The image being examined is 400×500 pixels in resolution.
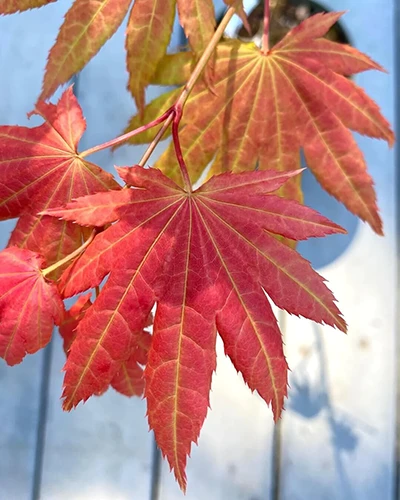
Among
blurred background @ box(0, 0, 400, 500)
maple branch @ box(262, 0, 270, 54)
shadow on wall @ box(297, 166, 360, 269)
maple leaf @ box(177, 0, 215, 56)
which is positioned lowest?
blurred background @ box(0, 0, 400, 500)

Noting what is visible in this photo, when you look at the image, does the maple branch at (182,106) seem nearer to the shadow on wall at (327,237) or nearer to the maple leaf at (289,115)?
the maple leaf at (289,115)

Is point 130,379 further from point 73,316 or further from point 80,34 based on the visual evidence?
point 80,34

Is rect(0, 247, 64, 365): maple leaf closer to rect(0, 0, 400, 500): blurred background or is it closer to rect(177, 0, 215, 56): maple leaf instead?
rect(177, 0, 215, 56): maple leaf

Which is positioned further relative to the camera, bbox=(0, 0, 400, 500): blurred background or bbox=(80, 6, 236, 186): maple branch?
bbox=(0, 0, 400, 500): blurred background

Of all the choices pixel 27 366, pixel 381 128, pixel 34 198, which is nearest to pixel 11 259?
pixel 34 198

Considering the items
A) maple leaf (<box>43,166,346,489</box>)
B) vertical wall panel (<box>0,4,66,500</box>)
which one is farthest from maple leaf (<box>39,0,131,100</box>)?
vertical wall panel (<box>0,4,66,500</box>)

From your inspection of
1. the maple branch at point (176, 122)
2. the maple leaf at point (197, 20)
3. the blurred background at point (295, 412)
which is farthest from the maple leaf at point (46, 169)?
the blurred background at point (295, 412)

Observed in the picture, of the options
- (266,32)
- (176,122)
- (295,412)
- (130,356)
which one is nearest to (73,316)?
(130,356)
